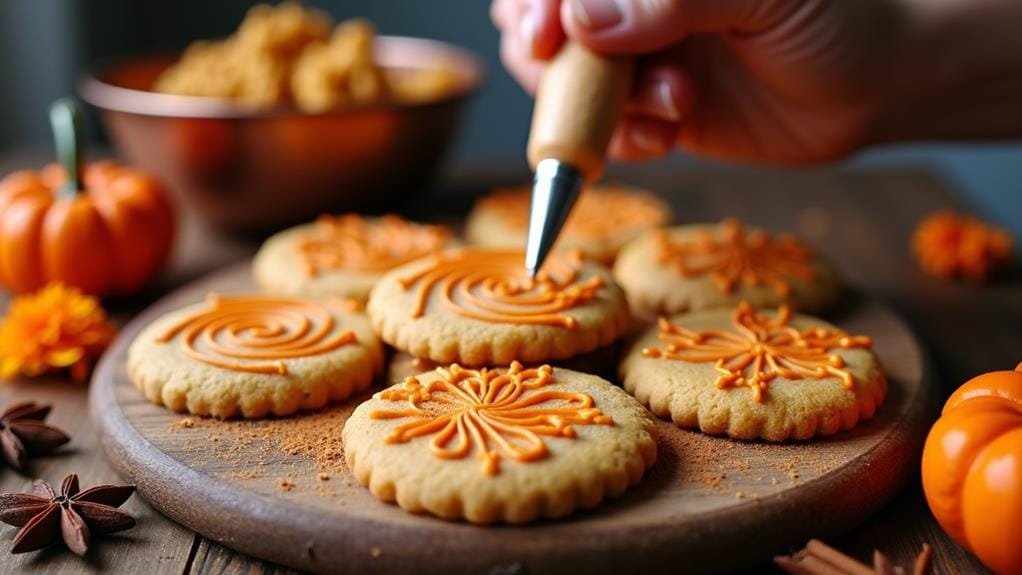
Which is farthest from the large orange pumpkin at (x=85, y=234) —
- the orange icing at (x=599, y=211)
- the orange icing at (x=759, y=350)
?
the orange icing at (x=759, y=350)

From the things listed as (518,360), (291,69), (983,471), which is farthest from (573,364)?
(291,69)

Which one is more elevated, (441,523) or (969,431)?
(969,431)

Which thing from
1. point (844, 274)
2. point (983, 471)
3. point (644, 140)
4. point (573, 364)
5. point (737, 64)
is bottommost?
point (844, 274)

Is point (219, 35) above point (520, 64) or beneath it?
beneath

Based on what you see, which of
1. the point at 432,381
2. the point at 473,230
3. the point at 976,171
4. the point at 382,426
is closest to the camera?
the point at 382,426

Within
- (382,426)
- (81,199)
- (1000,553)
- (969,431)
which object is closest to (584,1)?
(382,426)

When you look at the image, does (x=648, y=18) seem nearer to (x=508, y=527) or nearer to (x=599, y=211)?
(x=599, y=211)

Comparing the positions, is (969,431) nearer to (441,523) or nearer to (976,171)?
(441,523)

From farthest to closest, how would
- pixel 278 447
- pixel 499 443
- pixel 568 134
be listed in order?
1. pixel 568 134
2. pixel 278 447
3. pixel 499 443
